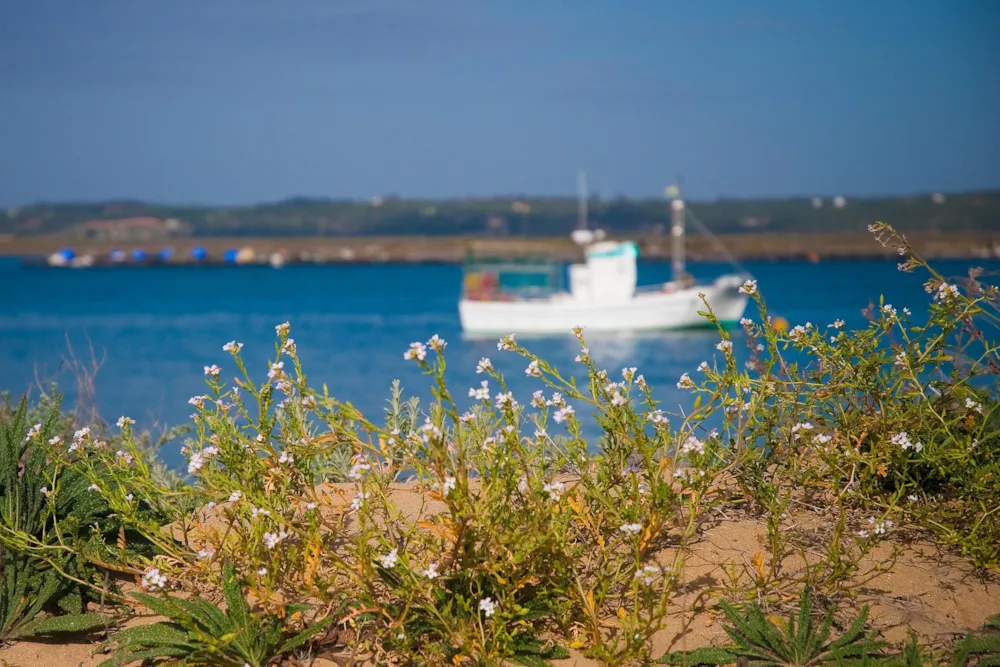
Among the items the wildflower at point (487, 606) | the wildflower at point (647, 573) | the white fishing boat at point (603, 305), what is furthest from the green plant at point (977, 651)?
the white fishing boat at point (603, 305)

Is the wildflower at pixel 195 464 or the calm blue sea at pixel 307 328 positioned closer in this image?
the wildflower at pixel 195 464

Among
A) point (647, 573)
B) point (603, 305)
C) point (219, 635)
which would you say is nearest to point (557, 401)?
point (647, 573)

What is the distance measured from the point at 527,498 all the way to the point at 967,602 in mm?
1643

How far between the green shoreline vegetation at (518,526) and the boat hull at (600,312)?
32157 mm

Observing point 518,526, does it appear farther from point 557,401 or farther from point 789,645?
point 789,645

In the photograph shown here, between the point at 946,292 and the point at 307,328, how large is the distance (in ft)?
171

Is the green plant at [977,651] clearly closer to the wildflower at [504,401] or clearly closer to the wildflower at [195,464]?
the wildflower at [504,401]

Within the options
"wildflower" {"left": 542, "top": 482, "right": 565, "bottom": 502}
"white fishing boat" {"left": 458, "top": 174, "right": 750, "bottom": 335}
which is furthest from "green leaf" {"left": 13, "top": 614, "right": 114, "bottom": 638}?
"white fishing boat" {"left": 458, "top": 174, "right": 750, "bottom": 335}

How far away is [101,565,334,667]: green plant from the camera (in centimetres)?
309

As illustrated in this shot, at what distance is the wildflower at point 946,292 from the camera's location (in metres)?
3.56

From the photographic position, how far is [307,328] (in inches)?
2128

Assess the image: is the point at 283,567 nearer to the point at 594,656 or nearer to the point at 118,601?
the point at 118,601

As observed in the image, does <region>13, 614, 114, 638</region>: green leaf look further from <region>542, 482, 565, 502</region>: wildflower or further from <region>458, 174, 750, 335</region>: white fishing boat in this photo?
<region>458, 174, 750, 335</region>: white fishing boat

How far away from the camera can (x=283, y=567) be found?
3.36 meters
